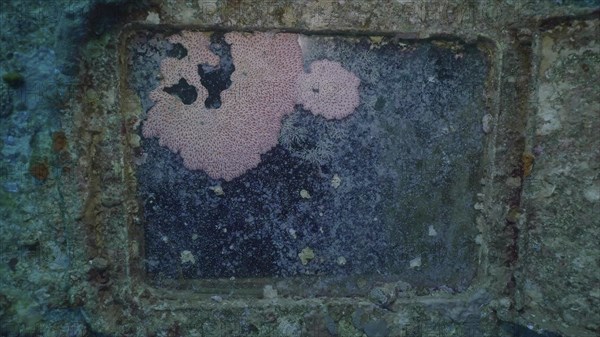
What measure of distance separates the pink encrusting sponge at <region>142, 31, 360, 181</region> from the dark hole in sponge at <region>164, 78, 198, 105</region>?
2 centimetres

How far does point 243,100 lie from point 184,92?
254mm

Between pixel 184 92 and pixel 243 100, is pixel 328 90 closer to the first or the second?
pixel 243 100

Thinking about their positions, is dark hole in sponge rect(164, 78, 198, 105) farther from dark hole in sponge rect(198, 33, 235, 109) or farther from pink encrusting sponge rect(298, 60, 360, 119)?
pink encrusting sponge rect(298, 60, 360, 119)

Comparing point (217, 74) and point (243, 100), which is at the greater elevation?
point (217, 74)

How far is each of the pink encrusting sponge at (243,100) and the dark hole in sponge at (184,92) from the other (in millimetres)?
15

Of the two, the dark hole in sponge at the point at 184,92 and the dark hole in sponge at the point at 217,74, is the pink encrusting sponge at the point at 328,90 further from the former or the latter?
the dark hole in sponge at the point at 184,92

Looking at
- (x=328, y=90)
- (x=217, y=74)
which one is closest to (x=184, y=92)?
(x=217, y=74)

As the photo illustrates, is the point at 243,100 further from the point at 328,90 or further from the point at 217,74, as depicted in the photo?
the point at 328,90

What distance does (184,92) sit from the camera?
1539 millimetres

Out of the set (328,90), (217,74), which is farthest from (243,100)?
(328,90)

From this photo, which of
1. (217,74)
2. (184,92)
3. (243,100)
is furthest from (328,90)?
(184,92)

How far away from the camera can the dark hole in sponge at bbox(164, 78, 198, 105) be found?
1.54 metres

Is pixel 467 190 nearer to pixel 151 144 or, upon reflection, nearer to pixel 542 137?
pixel 542 137

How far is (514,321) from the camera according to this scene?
156cm
